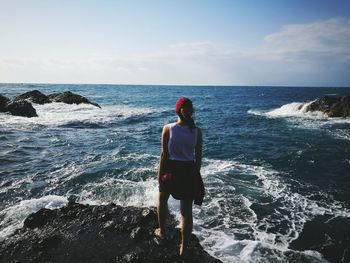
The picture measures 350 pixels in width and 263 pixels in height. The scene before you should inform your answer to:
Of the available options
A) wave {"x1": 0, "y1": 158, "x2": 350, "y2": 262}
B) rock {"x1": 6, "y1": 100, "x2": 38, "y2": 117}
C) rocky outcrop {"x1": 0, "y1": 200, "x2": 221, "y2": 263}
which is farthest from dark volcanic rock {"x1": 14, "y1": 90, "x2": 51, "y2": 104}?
rocky outcrop {"x1": 0, "y1": 200, "x2": 221, "y2": 263}

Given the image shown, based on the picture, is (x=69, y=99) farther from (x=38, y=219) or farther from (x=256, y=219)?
(x=256, y=219)

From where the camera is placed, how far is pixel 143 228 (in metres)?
4.94

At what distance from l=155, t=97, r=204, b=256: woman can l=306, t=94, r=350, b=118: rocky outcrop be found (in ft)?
95.3

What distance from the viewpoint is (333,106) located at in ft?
95.8

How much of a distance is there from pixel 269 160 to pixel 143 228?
9176 millimetres

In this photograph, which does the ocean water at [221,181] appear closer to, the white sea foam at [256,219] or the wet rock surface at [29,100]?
the white sea foam at [256,219]

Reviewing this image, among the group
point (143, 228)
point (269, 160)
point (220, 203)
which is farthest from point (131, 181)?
point (269, 160)

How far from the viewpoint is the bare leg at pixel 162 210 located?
4200mm

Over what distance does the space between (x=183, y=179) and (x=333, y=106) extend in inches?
1220

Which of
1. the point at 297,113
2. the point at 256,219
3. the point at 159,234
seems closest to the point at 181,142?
the point at 159,234

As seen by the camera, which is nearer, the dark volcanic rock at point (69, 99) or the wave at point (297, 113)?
the wave at point (297, 113)

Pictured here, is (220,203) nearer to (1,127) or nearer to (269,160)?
(269,160)

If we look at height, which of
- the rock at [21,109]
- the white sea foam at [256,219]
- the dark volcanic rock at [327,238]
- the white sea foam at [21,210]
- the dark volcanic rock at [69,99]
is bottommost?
the dark volcanic rock at [327,238]

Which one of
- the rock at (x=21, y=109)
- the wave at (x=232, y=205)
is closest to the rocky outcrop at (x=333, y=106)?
the wave at (x=232, y=205)
